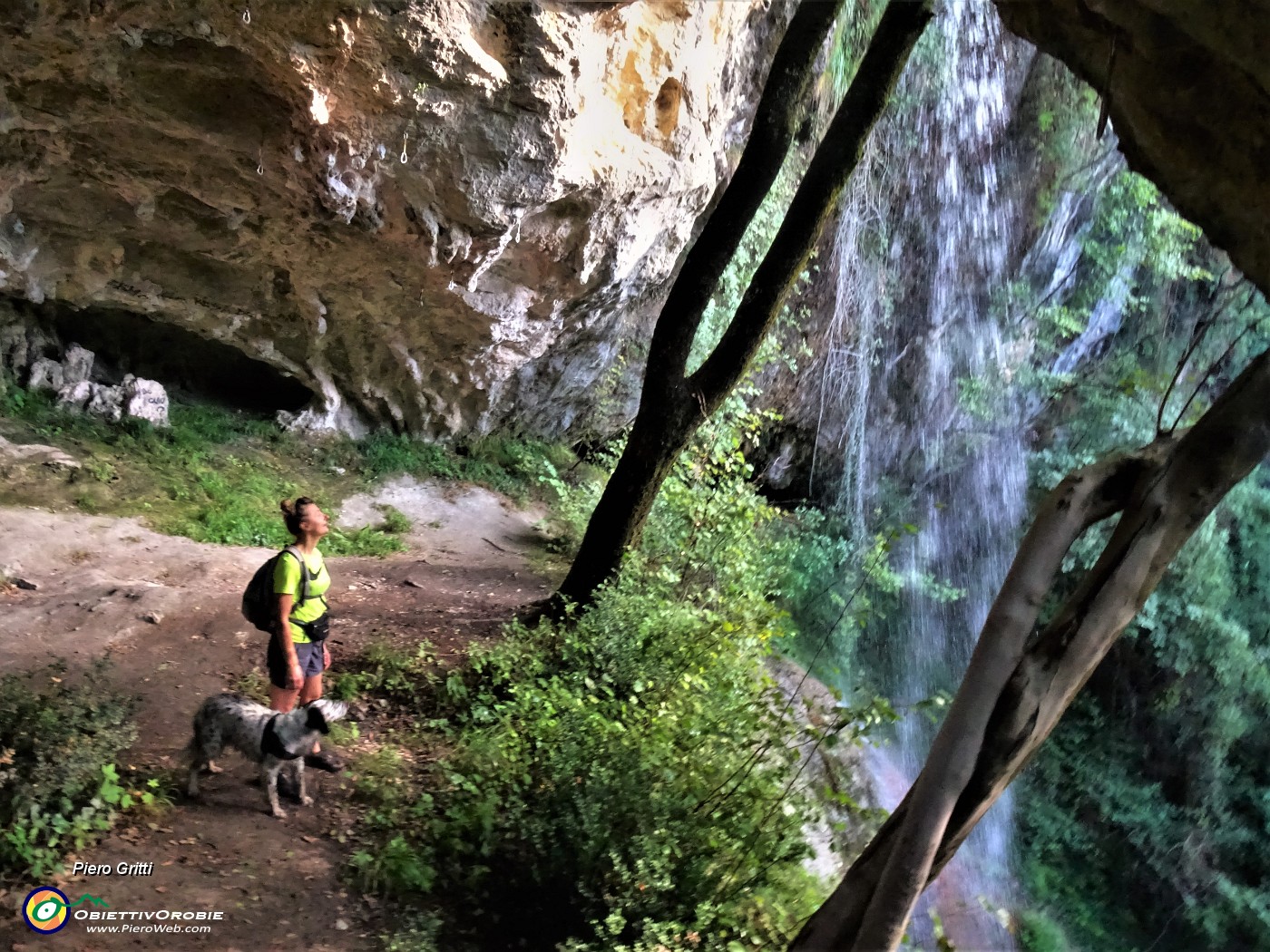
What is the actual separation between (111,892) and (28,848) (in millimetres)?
324

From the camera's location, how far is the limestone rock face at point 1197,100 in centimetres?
160

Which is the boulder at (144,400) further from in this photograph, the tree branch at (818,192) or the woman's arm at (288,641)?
the tree branch at (818,192)

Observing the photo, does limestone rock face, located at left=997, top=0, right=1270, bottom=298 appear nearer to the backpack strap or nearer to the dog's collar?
the backpack strap

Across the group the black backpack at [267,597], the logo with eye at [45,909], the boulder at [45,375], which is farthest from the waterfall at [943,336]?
the boulder at [45,375]

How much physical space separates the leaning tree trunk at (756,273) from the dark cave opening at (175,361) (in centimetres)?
587

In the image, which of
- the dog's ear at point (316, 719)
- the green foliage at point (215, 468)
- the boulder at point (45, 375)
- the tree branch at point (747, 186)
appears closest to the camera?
the dog's ear at point (316, 719)

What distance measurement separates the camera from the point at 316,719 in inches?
114

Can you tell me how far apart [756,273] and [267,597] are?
3.31m

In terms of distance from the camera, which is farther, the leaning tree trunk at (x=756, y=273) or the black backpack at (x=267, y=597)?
the leaning tree trunk at (x=756, y=273)

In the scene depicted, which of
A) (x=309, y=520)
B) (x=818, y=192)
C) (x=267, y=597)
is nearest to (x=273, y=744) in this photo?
(x=267, y=597)

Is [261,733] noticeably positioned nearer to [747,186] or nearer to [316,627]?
[316,627]

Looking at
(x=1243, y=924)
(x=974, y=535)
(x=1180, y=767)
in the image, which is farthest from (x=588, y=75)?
(x=1243, y=924)

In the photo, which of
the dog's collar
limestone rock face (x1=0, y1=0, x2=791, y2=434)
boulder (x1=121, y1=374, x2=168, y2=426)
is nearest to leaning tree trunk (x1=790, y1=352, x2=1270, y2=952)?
the dog's collar

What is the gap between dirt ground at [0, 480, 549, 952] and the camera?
251 cm
